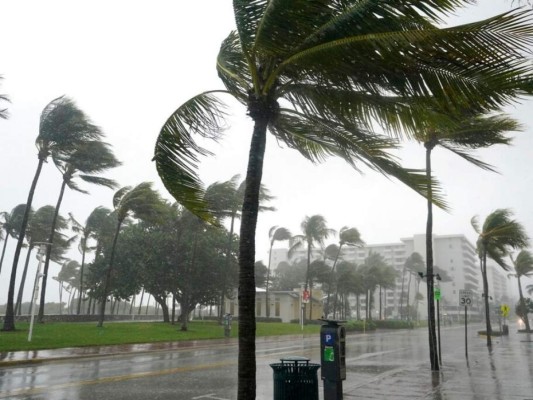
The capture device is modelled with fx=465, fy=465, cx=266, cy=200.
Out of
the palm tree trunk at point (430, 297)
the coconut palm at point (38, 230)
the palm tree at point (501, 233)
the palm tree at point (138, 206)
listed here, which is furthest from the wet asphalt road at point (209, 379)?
the coconut palm at point (38, 230)

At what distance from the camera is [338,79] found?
18.3ft

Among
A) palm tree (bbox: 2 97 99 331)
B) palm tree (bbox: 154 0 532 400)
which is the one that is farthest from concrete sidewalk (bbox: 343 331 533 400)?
palm tree (bbox: 2 97 99 331)

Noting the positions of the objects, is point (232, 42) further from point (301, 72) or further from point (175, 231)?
point (175, 231)

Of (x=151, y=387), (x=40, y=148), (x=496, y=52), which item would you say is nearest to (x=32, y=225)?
(x=40, y=148)

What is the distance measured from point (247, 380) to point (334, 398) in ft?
11.6

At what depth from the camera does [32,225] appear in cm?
5378

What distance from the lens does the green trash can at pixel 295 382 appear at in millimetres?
6754

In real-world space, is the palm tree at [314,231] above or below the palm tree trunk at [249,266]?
above

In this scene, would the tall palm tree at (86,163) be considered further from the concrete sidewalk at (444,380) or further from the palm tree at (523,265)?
the palm tree at (523,265)

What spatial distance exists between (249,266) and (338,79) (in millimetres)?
2499

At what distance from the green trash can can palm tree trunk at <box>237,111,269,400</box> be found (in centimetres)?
145

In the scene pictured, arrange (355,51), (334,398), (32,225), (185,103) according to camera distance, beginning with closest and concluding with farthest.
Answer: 1. (355,51)
2. (185,103)
3. (334,398)
4. (32,225)

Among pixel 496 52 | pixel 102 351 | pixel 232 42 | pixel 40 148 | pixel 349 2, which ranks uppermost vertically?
pixel 40 148

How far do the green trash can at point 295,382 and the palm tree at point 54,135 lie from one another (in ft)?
73.0
